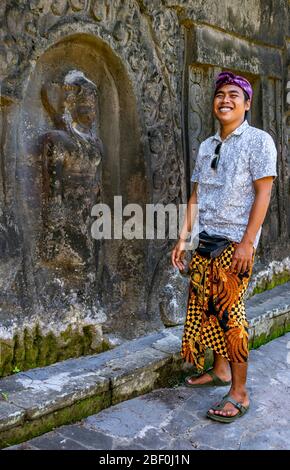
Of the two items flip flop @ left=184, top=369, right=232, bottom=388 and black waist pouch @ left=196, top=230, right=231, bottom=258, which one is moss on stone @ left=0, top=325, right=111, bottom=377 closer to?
flip flop @ left=184, top=369, right=232, bottom=388

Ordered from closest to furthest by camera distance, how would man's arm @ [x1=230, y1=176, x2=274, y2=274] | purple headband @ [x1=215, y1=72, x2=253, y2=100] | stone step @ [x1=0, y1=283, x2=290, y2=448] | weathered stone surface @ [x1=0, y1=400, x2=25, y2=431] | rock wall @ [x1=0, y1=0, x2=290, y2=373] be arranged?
weathered stone surface @ [x1=0, y1=400, x2=25, y2=431] < stone step @ [x1=0, y1=283, x2=290, y2=448] < man's arm @ [x1=230, y1=176, x2=274, y2=274] < purple headband @ [x1=215, y1=72, x2=253, y2=100] < rock wall @ [x1=0, y1=0, x2=290, y2=373]

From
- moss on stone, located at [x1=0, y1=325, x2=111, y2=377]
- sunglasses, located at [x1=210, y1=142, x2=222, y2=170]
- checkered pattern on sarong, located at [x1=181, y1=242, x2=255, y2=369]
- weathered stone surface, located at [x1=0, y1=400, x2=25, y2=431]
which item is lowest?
weathered stone surface, located at [x1=0, y1=400, x2=25, y2=431]

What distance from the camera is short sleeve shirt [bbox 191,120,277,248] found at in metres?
3.08

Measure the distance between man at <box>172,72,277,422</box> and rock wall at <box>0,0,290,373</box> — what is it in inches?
29.5

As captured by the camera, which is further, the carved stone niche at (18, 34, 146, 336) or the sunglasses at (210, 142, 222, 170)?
the carved stone niche at (18, 34, 146, 336)

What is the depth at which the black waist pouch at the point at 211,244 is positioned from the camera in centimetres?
322

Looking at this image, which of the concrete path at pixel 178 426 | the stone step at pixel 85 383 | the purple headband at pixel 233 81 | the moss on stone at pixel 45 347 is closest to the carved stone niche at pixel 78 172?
the moss on stone at pixel 45 347

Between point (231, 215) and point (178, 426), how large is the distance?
118cm

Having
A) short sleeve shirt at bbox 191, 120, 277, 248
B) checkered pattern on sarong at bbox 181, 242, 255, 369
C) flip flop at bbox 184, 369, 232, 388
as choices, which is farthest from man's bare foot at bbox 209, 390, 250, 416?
short sleeve shirt at bbox 191, 120, 277, 248

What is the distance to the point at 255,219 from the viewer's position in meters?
3.06

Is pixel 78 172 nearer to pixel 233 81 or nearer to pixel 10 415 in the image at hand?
pixel 233 81

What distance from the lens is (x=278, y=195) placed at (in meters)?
5.75

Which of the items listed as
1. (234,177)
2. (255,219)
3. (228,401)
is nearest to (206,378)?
(228,401)

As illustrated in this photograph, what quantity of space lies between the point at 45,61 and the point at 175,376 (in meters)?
2.13
